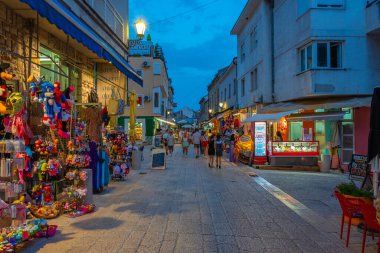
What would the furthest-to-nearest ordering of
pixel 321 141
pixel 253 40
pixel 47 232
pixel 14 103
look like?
pixel 253 40, pixel 321 141, pixel 14 103, pixel 47 232

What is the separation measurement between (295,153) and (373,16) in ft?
23.2

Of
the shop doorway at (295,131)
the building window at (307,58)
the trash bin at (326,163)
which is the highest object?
the building window at (307,58)

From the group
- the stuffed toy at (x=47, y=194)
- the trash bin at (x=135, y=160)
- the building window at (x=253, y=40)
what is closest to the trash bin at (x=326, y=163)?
the trash bin at (x=135, y=160)

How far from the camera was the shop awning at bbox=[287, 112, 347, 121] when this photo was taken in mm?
14406

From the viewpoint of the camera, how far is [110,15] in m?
14.4

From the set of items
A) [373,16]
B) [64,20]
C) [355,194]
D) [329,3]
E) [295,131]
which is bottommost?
[355,194]

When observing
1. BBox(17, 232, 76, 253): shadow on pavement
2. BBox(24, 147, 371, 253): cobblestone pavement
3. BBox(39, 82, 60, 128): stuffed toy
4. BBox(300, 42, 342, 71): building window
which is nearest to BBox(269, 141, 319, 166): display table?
BBox(300, 42, 342, 71): building window

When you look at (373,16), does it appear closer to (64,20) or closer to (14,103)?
(64,20)

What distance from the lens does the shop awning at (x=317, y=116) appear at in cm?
1441

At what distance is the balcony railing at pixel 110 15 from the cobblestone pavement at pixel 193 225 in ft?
22.0

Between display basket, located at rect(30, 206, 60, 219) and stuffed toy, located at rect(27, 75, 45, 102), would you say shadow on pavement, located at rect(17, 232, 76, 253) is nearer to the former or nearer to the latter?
display basket, located at rect(30, 206, 60, 219)

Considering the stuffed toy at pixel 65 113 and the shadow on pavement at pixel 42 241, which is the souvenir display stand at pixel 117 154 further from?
the shadow on pavement at pixel 42 241

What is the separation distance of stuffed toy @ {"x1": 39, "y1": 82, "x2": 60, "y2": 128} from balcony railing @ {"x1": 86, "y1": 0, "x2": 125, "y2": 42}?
592cm

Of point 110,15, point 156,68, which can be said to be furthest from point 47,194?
point 156,68
